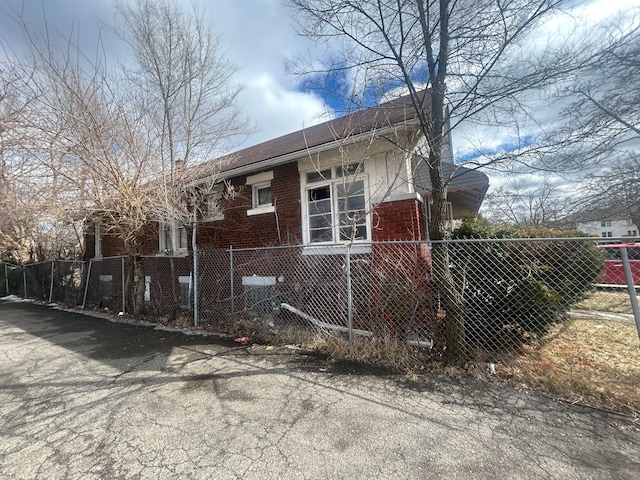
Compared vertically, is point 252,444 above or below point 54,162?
below

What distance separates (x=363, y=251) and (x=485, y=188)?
3757mm

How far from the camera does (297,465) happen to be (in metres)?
2.12

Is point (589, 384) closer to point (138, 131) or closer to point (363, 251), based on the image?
point (363, 251)

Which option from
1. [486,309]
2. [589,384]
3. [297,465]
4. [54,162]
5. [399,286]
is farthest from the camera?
[54,162]

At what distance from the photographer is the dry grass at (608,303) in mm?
6926

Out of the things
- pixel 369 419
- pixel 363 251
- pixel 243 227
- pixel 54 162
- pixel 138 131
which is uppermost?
pixel 138 131

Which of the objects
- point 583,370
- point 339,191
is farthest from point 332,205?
point 583,370

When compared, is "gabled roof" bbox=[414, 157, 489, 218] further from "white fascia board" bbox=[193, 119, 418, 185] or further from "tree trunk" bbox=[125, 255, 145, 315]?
"tree trunk" bbox=[125, 255, 145, 315]

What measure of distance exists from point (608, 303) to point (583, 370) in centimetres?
639

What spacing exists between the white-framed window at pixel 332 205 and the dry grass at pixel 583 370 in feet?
10.4

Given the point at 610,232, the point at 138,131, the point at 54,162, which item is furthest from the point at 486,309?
→ the point at 610,232

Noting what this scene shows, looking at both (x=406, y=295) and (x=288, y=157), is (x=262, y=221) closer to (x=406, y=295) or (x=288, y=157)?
(x=288, y=157)

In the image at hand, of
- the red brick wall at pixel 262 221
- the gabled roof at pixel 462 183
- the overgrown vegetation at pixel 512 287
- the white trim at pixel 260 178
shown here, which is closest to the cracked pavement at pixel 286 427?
the overgrown vegetation at pixel 512 287

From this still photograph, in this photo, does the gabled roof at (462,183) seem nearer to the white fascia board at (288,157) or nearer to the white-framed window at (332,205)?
the white-framed window at (332,205)
